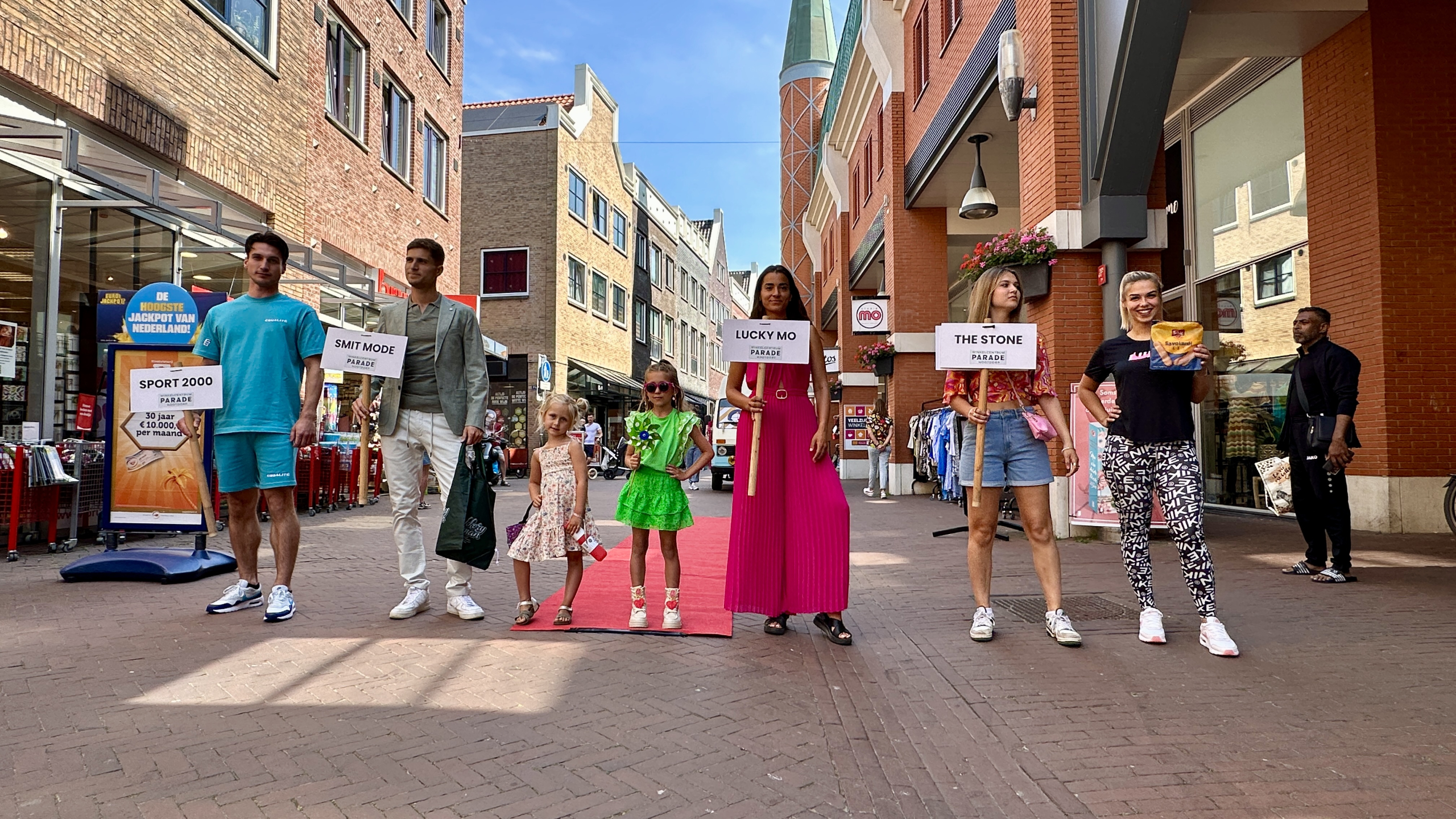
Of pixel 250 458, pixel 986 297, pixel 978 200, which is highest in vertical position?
pixel 978 200

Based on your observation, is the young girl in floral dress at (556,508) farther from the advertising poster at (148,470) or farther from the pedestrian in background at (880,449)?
the pedestrian in background at (880,449)

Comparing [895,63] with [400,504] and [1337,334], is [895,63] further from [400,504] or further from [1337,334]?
[400,504]

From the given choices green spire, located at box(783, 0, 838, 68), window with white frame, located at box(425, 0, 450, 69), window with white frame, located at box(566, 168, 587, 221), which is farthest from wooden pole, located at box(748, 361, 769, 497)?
green spire, located at box(783, 0, 838, 68)

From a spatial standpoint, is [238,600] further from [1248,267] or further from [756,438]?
[1248,267]

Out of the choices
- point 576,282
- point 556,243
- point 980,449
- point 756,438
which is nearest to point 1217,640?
point 980,449

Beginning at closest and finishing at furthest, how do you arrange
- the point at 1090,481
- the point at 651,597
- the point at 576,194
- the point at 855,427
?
the point at 651,597 → the point at 1090,481 → the point at 855,427 → the point at 576,194

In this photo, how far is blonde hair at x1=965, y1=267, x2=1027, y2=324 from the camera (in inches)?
191

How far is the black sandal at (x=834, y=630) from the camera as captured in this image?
4695mm

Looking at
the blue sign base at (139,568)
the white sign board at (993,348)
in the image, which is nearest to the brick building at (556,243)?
the blue sign base at (139,568)

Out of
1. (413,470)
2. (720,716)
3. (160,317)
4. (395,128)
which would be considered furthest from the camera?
(395,128)

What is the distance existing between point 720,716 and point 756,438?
1581mm

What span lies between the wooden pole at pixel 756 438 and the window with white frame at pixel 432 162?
17230 millimetres

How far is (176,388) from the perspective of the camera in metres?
5.19

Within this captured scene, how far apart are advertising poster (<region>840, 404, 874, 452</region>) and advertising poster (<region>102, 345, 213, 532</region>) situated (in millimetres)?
17193
